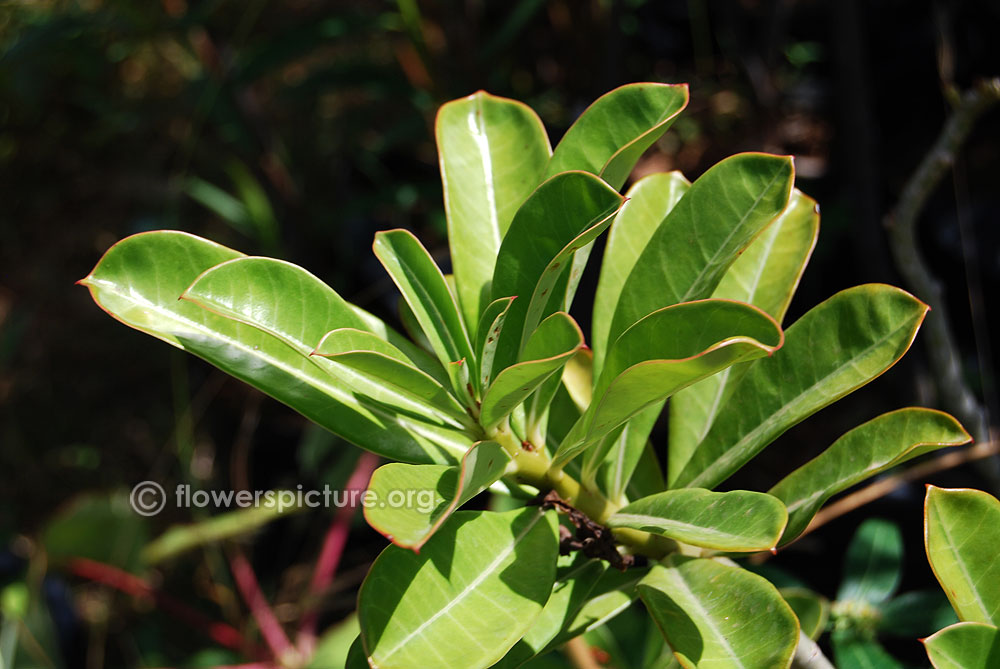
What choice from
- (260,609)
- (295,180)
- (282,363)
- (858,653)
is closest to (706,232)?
(282,363)

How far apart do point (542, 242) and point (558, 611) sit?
27 cm

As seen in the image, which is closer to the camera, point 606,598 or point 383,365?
point 383,365

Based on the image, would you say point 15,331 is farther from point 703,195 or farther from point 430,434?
point 703,195

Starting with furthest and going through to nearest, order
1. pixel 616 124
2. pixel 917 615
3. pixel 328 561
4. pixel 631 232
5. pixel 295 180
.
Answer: pixel 295 180 → pixel 328 561 → pixel 917 615 → pixel 631 232 → pixel 616 124

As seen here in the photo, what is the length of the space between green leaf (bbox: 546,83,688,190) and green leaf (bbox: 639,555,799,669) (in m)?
0.28

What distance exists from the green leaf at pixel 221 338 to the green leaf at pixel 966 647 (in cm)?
34

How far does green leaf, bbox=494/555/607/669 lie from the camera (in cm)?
54

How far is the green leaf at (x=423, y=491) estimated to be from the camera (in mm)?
404

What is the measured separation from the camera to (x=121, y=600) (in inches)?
68.6

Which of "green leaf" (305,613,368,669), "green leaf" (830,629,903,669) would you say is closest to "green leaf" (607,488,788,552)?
"green leaf" (830,629,903,669)

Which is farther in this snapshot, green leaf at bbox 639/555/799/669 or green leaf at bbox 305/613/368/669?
green leaf at bbox 305/613/368/669

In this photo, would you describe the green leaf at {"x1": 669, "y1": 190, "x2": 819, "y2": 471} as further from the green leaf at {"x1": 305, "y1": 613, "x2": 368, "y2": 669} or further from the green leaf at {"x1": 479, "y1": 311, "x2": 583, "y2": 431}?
the green leaf at {"x1": 305, "y1": 613, "x2": 368, "y2": 669}

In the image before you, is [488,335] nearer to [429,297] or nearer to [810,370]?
[429,297]

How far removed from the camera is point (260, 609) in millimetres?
1422
